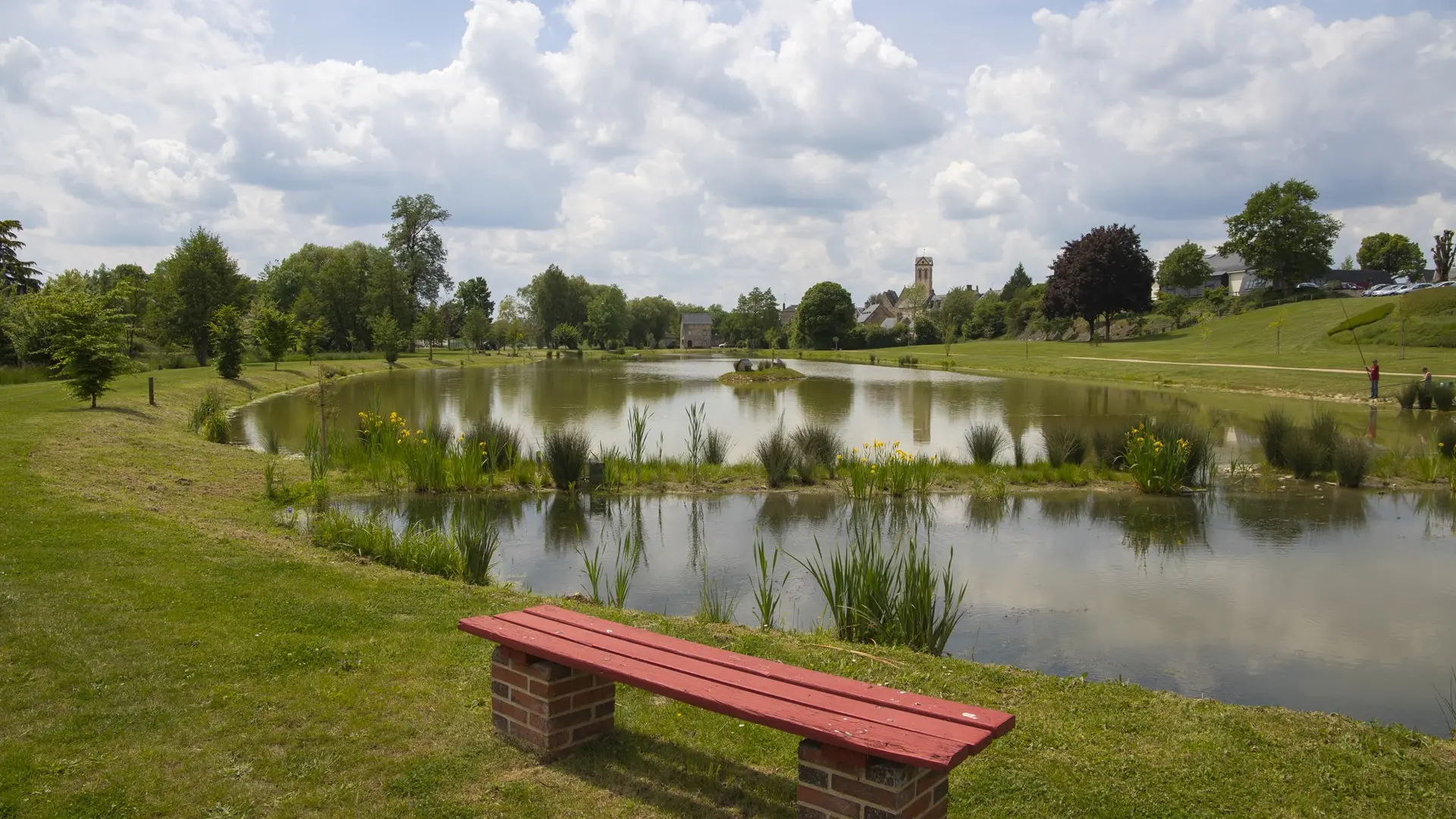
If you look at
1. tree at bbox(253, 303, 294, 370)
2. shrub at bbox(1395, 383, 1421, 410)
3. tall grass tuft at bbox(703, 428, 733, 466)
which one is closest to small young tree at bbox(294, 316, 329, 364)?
tree at bbox(253, 303, 294, 370)

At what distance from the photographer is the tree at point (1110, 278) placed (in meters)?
60.7

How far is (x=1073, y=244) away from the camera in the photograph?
65688 millimetres

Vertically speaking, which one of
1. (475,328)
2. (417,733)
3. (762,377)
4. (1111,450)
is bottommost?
(417,733)

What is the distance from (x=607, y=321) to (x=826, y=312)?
83.8ft

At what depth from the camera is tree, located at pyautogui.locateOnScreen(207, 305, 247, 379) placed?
29719mm

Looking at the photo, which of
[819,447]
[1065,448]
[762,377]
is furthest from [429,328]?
[1065,448]

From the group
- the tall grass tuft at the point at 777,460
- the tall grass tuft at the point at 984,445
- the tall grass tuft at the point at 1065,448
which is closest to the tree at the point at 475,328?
the tall grass tuft at the point at 984,445

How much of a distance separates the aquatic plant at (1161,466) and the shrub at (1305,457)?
6.89ft

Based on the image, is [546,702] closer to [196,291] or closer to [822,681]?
[822,681]

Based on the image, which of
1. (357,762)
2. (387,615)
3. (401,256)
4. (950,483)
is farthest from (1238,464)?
(401,256)

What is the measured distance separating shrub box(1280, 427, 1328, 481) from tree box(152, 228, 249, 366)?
42.5 m

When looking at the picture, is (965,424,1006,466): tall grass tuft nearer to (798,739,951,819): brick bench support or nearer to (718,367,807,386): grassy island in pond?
(798,739,951,819): brick bench support

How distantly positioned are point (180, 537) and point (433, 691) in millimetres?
4435

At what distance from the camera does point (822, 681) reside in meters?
3.66
